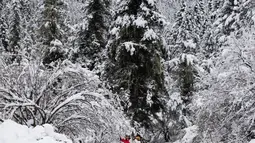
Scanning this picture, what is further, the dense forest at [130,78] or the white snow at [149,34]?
the white snow at [149,34]

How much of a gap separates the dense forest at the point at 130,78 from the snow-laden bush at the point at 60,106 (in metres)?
0.03

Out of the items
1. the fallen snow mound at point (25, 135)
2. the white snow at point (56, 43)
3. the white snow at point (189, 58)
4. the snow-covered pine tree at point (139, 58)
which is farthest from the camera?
the white snow at point (56, 43)

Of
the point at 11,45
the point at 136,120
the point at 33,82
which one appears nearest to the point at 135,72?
the point at 136,120

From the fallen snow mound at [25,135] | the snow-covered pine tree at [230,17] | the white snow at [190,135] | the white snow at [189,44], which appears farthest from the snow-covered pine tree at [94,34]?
the fallen snow mound at [25,135]

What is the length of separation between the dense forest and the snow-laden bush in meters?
0.03

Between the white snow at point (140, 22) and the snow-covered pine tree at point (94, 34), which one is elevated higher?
the snow-covered pine tree at point (94, 34)

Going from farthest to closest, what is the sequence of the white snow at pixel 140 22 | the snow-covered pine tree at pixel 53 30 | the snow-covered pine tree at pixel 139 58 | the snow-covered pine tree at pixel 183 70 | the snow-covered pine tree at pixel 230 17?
the snow-covered pine tree at pixel 53 30 < the snow-covered pine tree at pixel 183 70 < the snow-covered pine tree at pixel 230 17 < the snow-covered pine tree at pixel 139 58 < the white snow at pixel 140 22

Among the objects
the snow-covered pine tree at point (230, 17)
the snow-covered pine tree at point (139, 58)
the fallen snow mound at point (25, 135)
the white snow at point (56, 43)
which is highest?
the snow-covered pine tree at point (230, 17)

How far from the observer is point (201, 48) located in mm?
34594

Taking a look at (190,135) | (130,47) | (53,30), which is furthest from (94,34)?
(190,135)

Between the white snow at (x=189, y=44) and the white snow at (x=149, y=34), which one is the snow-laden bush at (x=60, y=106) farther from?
the white snow at (x=189, y=44)

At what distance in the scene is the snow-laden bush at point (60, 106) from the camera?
9258 mm

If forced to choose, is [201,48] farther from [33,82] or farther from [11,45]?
[33,82]

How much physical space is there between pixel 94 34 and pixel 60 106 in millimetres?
11160
